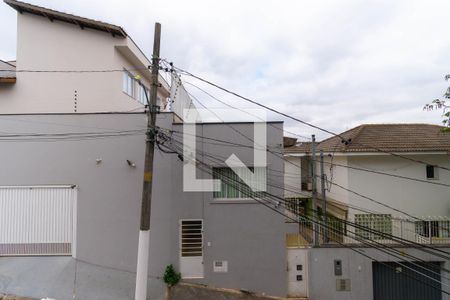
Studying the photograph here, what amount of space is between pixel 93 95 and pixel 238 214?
700 cm

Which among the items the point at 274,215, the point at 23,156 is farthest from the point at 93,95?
the point at 274,215

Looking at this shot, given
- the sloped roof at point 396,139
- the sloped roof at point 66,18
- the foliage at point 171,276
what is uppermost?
the sloped roof at point 66,18

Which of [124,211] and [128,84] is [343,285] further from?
[128,84]

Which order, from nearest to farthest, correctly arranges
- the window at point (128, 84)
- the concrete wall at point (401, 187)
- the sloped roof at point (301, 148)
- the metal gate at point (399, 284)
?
the metal gate at point (399, 284) < the concrete wall at point (401, 187) < the window at point (128, 84) < the sloped roof at point (301, 148)

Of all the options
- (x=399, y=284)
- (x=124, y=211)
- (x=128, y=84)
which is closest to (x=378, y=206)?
(x=399, y=284)

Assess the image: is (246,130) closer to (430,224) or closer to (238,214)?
(238,214)

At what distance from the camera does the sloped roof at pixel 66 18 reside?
33.5 ft

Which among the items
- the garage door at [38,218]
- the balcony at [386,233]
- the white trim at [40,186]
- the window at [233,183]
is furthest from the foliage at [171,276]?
the white trim at [40,186]

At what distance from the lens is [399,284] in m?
9.46

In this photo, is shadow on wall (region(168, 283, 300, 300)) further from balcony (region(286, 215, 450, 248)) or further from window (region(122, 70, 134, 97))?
window (region(122, 70, 134, 97))

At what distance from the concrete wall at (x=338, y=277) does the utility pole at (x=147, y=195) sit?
5.40 metres

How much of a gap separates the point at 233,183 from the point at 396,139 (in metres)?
7.74

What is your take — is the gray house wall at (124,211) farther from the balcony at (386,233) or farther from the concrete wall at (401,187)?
the concrete wall at (401,187)

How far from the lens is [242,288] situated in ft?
28.6
